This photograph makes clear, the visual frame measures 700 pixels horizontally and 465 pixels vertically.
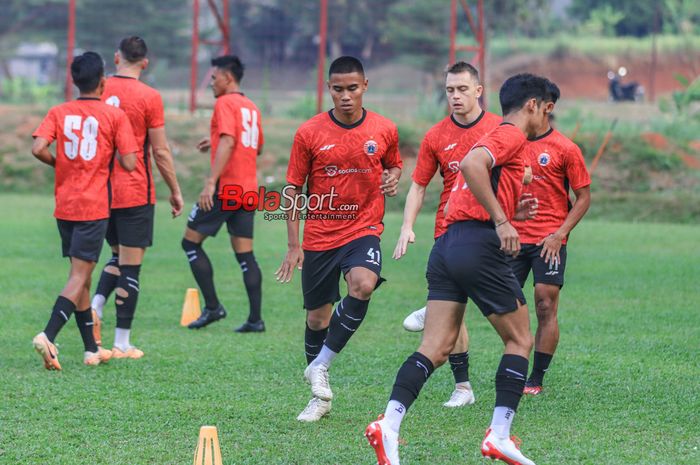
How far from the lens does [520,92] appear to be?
5902 millimetres

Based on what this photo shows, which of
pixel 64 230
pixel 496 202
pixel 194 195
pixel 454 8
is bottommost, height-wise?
pixel 194 195

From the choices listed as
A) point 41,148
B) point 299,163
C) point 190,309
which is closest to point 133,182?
point 41,148

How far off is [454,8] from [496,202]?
2142 centimetres

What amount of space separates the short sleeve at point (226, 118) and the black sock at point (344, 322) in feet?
11.4

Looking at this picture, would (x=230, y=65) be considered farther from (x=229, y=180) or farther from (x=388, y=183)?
(x=388, y=183)

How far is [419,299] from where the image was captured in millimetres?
12156

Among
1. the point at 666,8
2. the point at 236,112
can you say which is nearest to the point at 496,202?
the point at 236,112

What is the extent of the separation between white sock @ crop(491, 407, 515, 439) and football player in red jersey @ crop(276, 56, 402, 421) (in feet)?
5.07

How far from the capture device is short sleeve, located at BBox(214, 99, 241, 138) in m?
10.1

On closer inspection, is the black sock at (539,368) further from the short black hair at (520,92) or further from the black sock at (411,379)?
the short black hair at (520,92)

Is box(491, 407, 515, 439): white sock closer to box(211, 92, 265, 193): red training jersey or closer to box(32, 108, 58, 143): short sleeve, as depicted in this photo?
box(32, 108, 58, 143): short sleeve

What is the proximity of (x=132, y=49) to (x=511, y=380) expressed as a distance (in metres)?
4.67

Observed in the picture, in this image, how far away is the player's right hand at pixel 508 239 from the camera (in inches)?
220

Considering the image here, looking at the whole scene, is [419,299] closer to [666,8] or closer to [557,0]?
[666,8]
